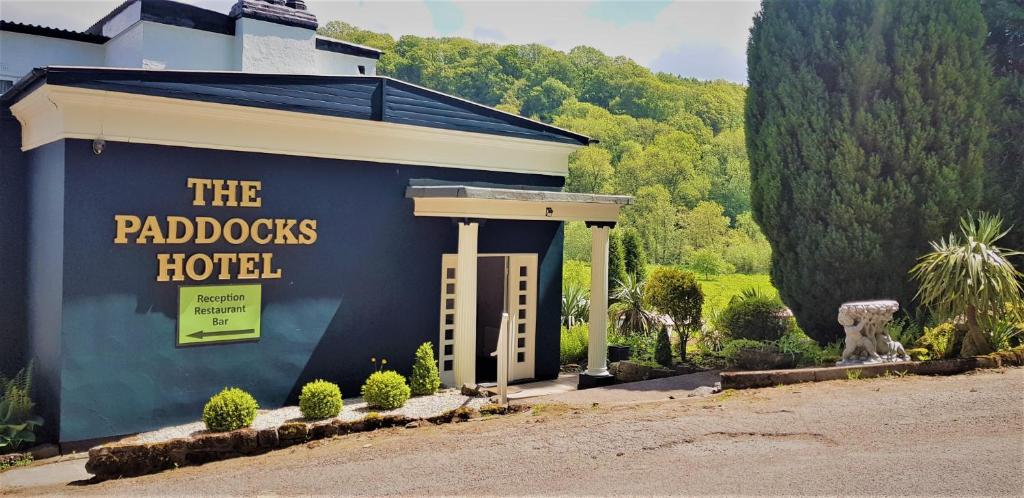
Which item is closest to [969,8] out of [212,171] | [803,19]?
[803,19]

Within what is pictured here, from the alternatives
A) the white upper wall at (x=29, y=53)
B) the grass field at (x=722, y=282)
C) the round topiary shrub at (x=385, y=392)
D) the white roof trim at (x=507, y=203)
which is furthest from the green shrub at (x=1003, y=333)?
the grass field at (x=722, y=282)

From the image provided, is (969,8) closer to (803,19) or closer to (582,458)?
(803,19)

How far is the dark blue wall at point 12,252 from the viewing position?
11227 mm

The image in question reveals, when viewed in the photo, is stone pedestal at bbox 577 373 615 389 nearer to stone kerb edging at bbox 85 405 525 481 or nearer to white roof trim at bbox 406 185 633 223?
white roof trim at bbox 406 185 633 223

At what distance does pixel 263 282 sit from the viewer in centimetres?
1137

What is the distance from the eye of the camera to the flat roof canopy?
40.2 ft

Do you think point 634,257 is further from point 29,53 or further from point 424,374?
point 29,53

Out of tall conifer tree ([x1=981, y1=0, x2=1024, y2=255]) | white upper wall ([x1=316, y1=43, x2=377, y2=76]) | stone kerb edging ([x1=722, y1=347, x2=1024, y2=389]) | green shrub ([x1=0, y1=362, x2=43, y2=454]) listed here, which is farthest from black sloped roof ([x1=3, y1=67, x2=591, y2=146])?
tall conifer tree ([x1=981, y1=0, x2=1024, y2=255])

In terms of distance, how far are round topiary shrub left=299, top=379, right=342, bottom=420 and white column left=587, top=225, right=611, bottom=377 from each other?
5196mm

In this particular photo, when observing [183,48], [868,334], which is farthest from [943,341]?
[183,48]

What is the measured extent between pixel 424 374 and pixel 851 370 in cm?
627

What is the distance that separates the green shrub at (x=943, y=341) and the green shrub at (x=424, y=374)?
784 cm

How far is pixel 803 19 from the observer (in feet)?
51.1

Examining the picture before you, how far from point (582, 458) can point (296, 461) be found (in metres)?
3.09
